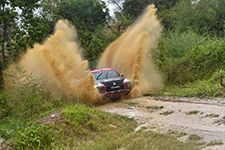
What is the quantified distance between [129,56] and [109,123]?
8.23 m

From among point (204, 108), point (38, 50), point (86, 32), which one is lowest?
point (204, 108)

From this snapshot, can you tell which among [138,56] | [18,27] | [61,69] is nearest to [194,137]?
[61,69]

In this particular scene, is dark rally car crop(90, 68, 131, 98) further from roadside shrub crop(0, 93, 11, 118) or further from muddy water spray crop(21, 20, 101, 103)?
roadside shrub crop(0, 93, 11, 118)

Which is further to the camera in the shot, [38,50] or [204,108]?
[38,50]

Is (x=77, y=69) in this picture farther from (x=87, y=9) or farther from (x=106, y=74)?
(x=87, y=9)

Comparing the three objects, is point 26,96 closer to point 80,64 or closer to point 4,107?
point 4,107

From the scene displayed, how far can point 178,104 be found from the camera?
10.8 meters

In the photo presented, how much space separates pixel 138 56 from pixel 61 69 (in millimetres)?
4531

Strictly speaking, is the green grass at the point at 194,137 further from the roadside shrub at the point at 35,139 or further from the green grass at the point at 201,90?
the green grass at the point at 201,90

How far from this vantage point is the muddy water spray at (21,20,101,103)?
12211 mm

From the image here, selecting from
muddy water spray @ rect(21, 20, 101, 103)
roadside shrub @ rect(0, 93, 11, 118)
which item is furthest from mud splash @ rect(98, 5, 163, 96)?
roadside shrub @ rect(0, 93, 11, 118)

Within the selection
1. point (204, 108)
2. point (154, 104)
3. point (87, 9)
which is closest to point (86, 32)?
point (87, 9)

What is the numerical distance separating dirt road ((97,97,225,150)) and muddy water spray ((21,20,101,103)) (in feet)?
4.01

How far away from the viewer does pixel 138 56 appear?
1516cm
